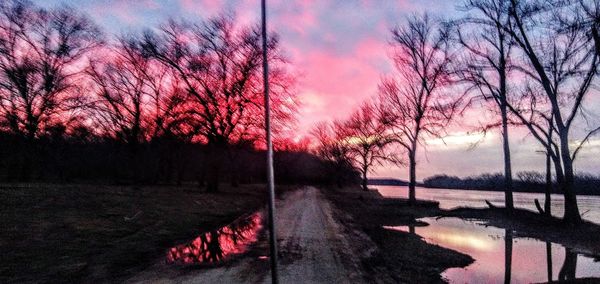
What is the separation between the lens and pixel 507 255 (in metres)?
14.6

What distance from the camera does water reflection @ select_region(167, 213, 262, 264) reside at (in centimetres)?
1129

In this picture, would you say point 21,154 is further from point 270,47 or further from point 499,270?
point 499,270

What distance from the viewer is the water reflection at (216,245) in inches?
444

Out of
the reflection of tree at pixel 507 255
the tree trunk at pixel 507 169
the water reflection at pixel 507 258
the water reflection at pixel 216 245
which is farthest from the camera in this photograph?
the tree trunk at pixel 507 169

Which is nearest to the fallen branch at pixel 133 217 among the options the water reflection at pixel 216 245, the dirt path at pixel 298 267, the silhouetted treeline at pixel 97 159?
the water reflection at pixel 216 245

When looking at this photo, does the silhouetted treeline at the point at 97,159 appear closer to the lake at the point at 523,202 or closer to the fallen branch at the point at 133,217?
the fallen branch at the point at 133,217

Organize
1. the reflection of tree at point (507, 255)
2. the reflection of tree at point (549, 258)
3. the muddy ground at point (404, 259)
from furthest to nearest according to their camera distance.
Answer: the reflection of tree at point (549, 258)
the reflection of tree at point (507, 255)
the muddy ground at point (404, 259)

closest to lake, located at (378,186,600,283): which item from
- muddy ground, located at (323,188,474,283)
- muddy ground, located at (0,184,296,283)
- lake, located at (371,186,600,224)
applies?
muddy ground, located at (323,188,474,283)

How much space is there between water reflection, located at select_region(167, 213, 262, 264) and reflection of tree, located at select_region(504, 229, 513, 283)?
7750 mm

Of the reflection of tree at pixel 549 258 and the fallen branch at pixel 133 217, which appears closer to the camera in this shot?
the reflection of tree at pixel 549 258

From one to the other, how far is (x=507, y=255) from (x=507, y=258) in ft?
1.84

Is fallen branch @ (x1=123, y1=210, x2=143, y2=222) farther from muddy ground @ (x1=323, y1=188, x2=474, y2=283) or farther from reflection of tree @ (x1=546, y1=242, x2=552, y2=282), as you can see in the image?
reflection of tree @ (x1=546, y1=242, x2=552, y2=282)

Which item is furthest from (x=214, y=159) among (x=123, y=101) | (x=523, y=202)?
(x=523, y=202)

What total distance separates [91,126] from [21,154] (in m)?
6.34
